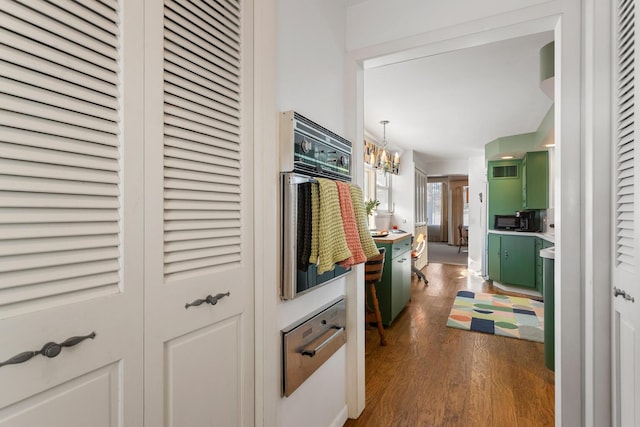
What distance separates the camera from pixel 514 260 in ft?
16.5

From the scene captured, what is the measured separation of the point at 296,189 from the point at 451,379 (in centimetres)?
199

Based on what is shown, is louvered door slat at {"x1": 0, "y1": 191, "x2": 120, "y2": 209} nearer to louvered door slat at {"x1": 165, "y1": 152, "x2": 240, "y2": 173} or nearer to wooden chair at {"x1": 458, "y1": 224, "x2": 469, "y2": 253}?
louvered door slat at {"x1": 165, "y1": 152, "x2": 240, "y2": 173}

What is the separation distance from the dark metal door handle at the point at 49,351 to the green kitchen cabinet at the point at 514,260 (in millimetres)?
5570

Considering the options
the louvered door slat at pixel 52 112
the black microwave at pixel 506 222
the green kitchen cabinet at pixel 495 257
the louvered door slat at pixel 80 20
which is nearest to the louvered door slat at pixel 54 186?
the louvered door slat at pixel 52 112

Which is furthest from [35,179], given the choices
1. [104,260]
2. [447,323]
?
[447,323]

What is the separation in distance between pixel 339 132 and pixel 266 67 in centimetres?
75

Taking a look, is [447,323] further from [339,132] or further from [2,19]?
[2,19]

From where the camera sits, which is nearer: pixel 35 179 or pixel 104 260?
pixel 35 179

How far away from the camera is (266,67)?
121cm

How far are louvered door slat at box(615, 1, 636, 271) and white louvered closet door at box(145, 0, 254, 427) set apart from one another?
134 centimetres

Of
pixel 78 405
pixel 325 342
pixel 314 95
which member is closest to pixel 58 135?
pixel 78 405

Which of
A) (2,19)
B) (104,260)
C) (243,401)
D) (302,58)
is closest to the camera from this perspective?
(2,19)

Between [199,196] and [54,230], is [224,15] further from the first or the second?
[54,230]

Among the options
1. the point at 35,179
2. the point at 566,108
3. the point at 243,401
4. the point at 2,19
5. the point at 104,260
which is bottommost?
the point at 243,401
